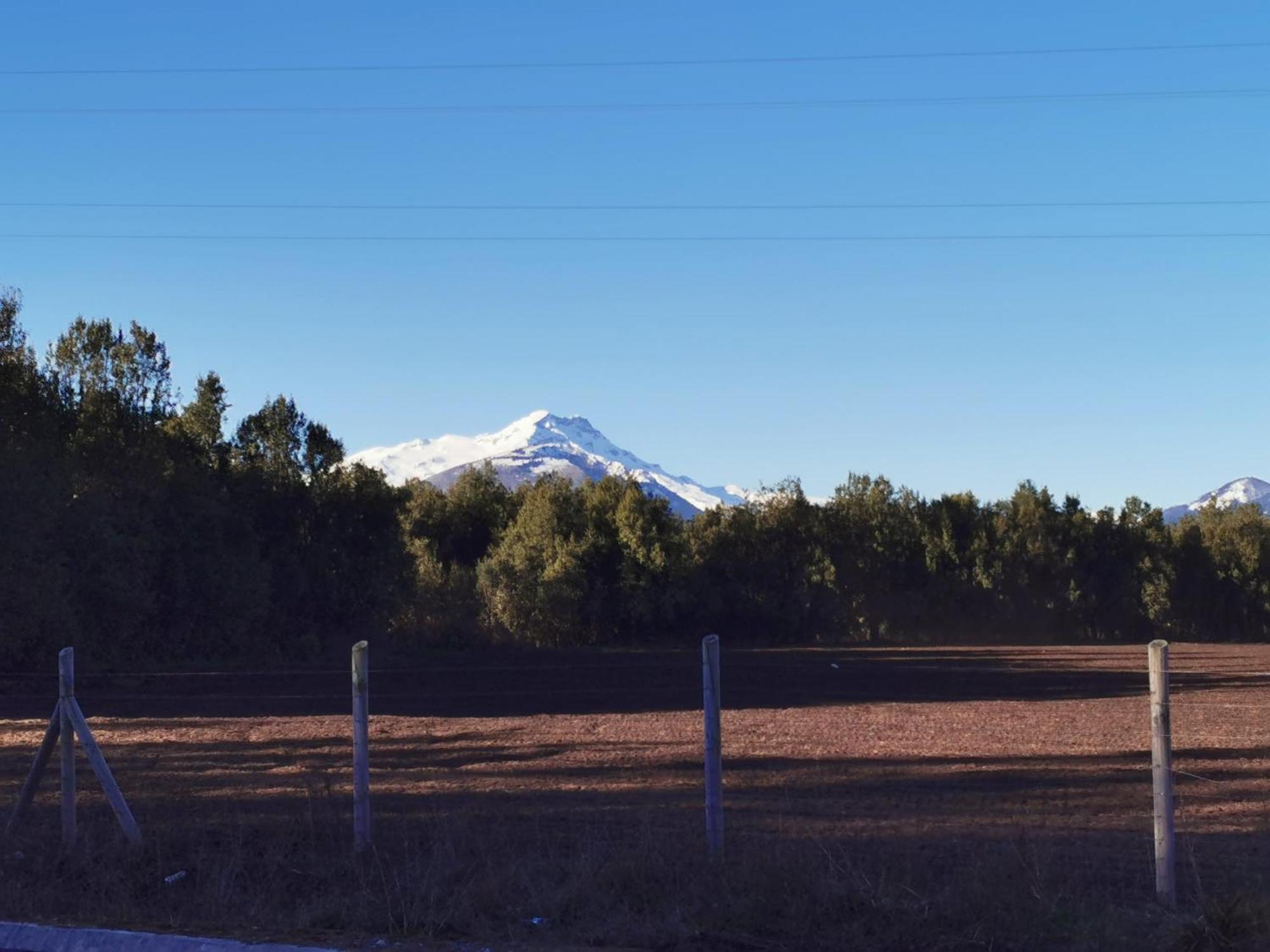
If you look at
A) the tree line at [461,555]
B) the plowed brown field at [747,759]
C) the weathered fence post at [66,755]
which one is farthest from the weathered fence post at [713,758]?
the tree line at [461,555]

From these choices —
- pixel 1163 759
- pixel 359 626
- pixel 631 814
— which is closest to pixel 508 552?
pixel 359 626

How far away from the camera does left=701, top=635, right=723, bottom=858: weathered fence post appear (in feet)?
24.2

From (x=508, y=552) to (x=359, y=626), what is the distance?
1004 centimetres

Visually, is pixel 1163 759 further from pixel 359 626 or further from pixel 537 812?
pixel 359 626

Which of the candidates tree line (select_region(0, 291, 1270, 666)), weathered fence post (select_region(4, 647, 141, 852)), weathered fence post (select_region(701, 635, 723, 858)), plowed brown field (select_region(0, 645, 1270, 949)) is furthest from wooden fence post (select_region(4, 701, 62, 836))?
tree line (select_region(0, 291, 1270, 666))

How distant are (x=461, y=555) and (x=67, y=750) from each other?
186 feet

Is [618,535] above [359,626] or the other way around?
above

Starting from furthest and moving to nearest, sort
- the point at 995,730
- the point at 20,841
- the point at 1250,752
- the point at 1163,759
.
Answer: the point at 995,730 → the point at 1250,752 → the point at 20,841 → the point at 1163,759

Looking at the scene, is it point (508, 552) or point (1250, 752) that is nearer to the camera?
point (1250, 752)

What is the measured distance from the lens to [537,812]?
1036cm

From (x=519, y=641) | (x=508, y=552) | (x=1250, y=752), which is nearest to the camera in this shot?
(x=1250, y=752)

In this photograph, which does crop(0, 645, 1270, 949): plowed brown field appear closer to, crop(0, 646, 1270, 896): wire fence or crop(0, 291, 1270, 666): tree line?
crop(0, 646, 1270, 896): wire fence

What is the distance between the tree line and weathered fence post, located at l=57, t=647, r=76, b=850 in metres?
25.1

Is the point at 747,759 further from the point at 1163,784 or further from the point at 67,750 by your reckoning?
the point at 1163,784
